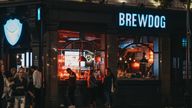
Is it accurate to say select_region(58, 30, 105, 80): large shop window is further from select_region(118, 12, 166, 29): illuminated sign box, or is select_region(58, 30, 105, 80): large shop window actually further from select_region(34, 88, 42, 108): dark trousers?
select_region(34, 88, 42, 108): dark trousers

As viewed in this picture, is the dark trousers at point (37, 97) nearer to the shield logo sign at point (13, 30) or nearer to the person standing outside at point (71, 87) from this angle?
the person standing outside at point (71, 87)

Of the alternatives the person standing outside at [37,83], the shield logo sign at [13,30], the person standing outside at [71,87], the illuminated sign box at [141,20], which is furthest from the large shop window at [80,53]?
the shield logo sign at [13,30]

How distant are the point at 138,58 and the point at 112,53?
1881mm

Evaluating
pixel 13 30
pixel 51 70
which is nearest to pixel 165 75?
pixel 51 70

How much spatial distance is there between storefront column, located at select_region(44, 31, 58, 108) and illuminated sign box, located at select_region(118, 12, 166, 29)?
4.03m

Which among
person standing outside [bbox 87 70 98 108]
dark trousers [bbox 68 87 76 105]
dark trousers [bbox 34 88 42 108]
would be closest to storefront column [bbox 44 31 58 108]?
dark trousers [bbox 34 88 42 108]

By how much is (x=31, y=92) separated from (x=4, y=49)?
473 cm

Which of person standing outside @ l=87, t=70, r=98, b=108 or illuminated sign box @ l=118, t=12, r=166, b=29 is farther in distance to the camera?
illuminated sign box @ l=118, t=12, r=166, b=29

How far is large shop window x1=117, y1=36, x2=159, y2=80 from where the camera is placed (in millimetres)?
27641

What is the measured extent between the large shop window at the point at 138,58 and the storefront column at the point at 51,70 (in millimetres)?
3966

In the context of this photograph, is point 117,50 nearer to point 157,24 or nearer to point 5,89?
point 157,24

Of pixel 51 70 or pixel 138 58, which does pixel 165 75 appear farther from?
pixel 51 70

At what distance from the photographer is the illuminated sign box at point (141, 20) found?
1069 inches

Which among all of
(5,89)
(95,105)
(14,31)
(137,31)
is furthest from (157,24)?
(5,89)
